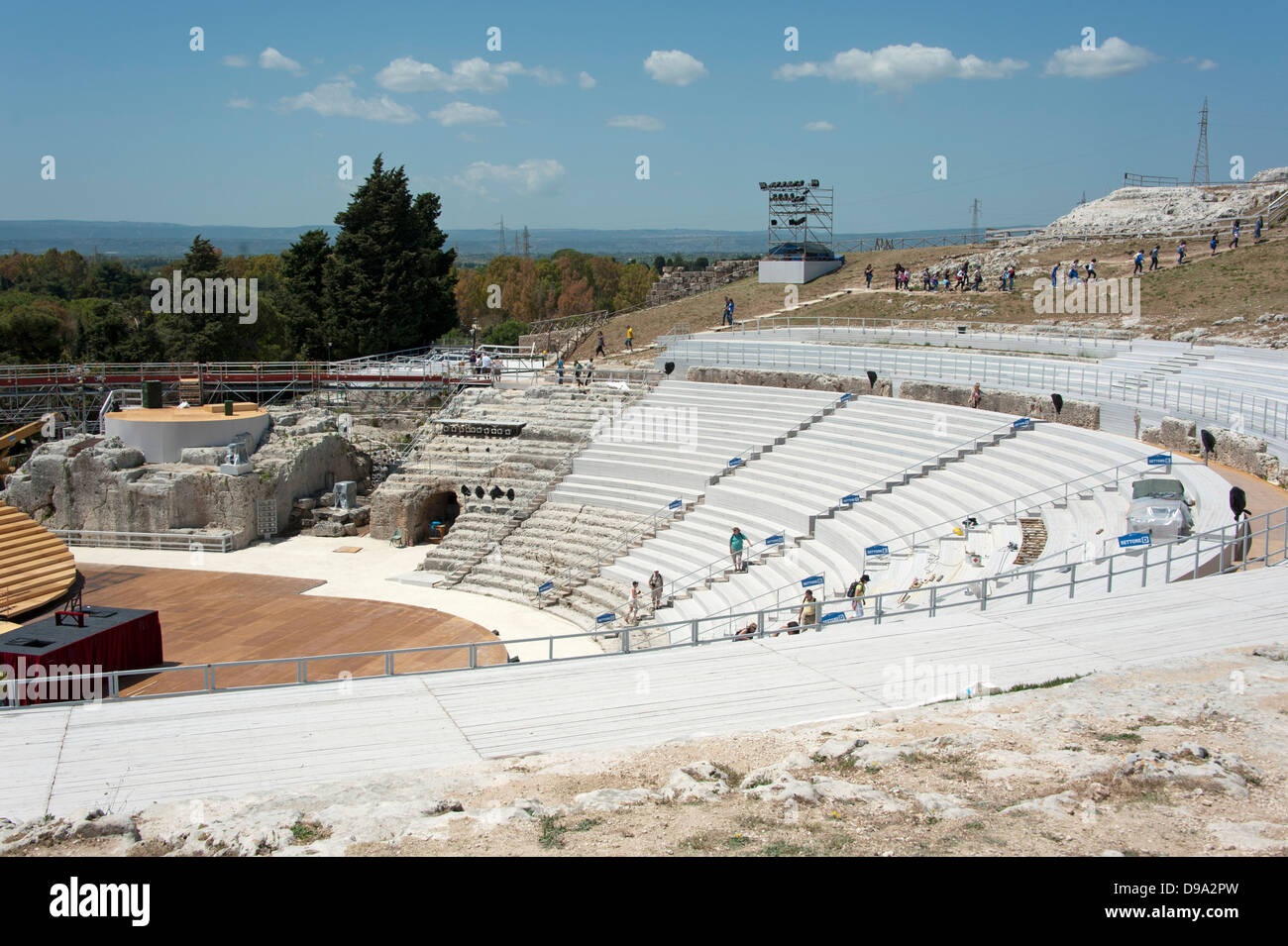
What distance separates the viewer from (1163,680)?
1083 cm

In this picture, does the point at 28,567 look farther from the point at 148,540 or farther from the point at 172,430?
the point at 172,430

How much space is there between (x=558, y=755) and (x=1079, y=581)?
7715 mm

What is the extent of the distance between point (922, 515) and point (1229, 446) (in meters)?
6.09

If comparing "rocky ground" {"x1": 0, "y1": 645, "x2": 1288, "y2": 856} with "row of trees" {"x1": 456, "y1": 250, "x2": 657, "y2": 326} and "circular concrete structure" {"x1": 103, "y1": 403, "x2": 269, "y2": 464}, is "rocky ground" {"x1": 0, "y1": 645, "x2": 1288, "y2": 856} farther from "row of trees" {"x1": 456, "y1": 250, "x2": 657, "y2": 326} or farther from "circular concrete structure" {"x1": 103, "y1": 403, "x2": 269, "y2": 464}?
"row of trees" {"x1": 456, "y1": 250, "x2": 657, "y2": 326}

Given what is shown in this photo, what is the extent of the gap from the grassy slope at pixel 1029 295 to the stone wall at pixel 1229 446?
11.3m

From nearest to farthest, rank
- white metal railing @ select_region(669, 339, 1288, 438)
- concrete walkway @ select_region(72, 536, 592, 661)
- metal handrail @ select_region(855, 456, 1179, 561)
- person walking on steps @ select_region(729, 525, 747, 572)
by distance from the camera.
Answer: metal handrail @ select_region(855, 456, 1179, 561) < person walking on steps @ select_region(729, 525, 747, 572) < white metal railing @ select_region(669, 339, 1288, 438) < concrete walkway @ select_region(72, 536, 592, 661)

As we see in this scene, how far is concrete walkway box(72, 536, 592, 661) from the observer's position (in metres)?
22.2

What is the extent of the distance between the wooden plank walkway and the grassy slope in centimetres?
2182

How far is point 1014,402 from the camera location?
2522 cm

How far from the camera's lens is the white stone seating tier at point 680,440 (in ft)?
89.4

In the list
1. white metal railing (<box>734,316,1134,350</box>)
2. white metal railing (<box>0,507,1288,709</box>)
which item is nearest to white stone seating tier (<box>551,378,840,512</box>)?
white metal railing (<box>734,316,1134,350</box>)

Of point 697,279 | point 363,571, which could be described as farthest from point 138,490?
point 697,279
